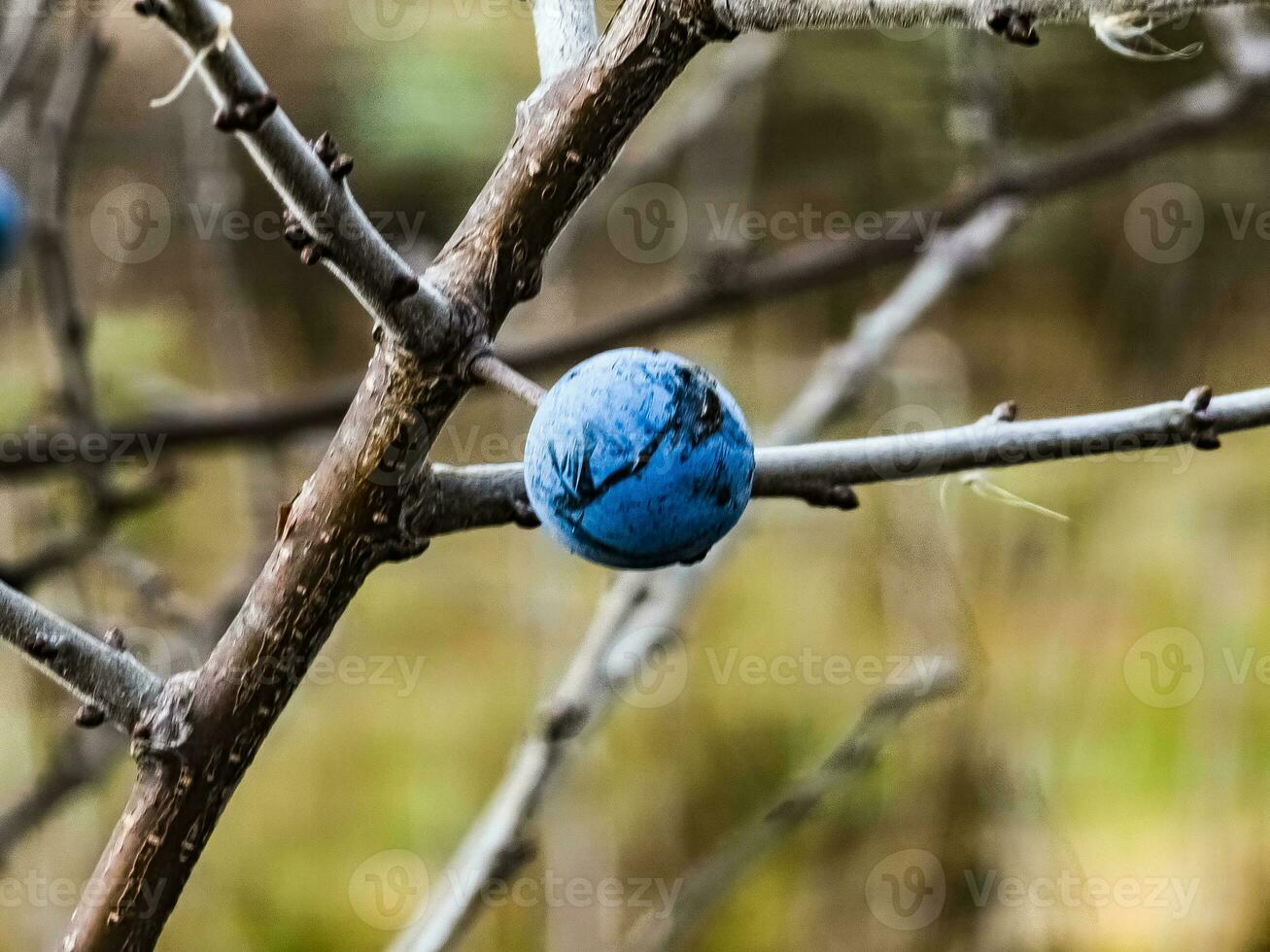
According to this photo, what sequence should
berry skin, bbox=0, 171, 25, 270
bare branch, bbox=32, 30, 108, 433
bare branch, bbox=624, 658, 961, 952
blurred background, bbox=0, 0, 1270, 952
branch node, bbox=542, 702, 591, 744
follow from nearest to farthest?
branch node, bbox=542, 702, 591, 744, bare branch, bbox=624, 658, 961, 952, bare branch, bbox=32, 30, 108, 433, berry skin, bbox=0, 171, 25, 270, blurred background, bbox=0, 0, 1270, 952

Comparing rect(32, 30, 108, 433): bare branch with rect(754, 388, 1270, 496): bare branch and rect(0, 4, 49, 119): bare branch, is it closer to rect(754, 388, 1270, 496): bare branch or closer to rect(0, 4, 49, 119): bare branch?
rect(0, 4, 49, 119): bare branch

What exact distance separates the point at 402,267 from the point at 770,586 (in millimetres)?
2374

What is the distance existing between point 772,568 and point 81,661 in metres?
2.38

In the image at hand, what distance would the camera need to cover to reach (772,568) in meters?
2.75

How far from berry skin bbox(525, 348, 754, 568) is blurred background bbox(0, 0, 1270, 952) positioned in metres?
1.28

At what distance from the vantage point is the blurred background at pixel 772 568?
2178mm

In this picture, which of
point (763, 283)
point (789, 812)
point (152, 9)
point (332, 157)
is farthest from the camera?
point (763, 283)

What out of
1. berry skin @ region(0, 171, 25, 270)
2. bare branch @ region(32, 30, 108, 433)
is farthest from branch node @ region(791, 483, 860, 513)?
berry skin @ region(0, 171, 25, 270)

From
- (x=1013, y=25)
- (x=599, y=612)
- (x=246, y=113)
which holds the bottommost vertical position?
(x=246, y=113)

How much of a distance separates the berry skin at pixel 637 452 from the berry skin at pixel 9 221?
1035mm

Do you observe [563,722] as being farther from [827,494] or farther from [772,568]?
[772,568]

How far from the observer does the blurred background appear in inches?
85.7

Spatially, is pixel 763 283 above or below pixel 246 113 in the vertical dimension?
above

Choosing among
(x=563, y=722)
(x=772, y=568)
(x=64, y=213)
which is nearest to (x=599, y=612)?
(x=563, y=722)
